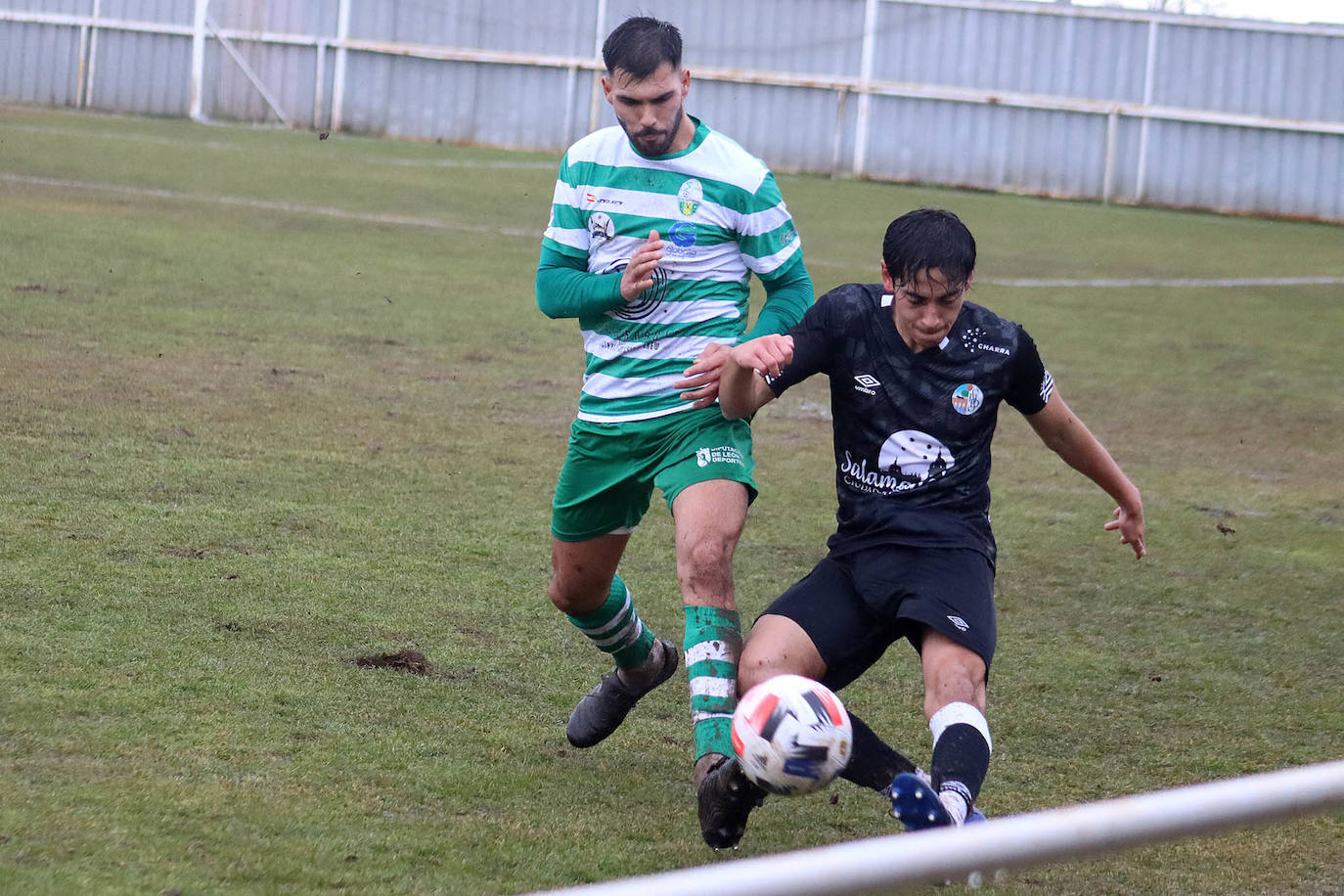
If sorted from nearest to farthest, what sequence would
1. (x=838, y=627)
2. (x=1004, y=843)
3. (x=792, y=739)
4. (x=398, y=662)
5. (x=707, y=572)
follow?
(x=1004, y=843), (x=792, y=739), (x=838, y=627), (x=707, y=572), (x=398, y=662)

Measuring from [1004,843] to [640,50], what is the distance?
2.98m

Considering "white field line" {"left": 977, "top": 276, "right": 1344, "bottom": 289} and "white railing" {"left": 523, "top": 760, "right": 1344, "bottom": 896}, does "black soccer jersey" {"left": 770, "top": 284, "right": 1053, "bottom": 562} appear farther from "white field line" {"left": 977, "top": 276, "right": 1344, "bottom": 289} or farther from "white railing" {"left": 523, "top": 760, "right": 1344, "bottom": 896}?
"white field line" {"left": 977, "top": 276, "right": 1344, "bottom": 289}

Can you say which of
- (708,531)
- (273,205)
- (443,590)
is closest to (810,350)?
(708,531)

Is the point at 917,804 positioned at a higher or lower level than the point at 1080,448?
lower

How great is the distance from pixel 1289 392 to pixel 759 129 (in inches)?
679

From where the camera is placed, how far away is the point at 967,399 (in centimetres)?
404

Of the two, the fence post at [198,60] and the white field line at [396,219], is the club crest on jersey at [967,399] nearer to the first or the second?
the white field line at [396,219]

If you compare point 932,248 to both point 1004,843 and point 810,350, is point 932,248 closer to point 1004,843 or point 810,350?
point 810,350

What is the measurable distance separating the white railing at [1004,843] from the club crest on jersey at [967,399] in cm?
206

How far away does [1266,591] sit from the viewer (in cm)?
648

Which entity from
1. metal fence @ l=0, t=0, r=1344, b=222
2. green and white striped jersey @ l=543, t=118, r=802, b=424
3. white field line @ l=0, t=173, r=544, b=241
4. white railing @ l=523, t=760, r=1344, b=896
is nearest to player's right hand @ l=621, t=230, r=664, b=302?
green and white striped jersey @ l=543, t=118, r=802, b=424

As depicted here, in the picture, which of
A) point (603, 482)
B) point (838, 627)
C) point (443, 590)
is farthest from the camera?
point (443, 590)

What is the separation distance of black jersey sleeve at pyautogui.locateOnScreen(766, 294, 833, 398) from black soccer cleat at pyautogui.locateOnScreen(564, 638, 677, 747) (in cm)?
96

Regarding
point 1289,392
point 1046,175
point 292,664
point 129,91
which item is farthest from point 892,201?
point 292,664
